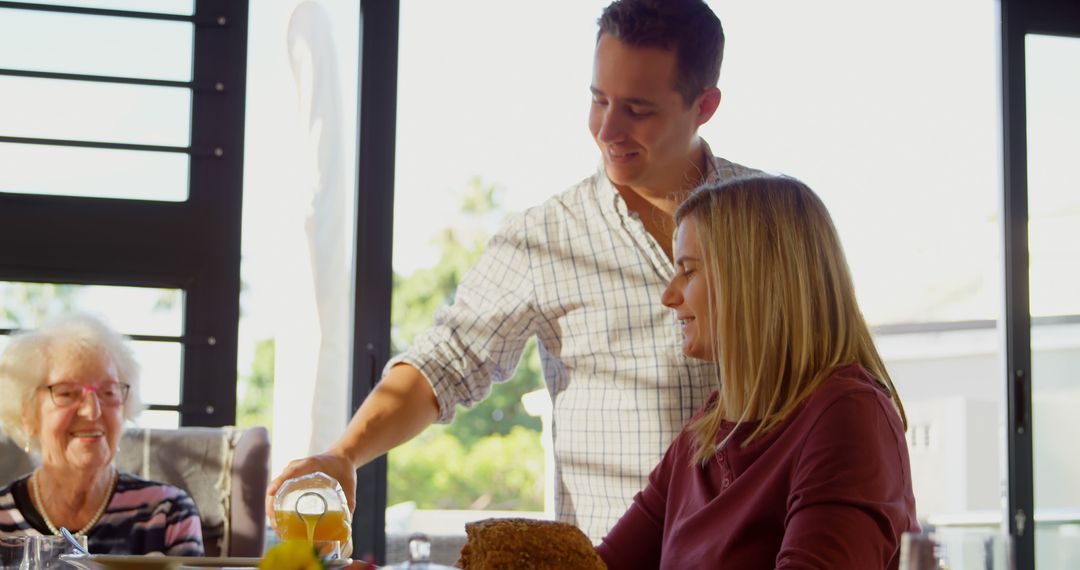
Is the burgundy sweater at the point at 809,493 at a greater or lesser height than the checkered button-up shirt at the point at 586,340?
lesser

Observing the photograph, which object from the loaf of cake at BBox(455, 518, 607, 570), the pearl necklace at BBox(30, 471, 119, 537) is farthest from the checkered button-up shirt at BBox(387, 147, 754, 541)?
the loaf of cake at BBox(455, 518, 607, 570)

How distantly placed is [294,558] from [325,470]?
881mm

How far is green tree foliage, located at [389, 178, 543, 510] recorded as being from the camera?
16.6 meters

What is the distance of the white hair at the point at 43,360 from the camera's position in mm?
2475

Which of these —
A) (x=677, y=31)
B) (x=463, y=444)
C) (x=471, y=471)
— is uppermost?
(x=677, y=31)

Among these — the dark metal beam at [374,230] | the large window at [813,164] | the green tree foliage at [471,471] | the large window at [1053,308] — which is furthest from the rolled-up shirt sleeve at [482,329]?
the green tree foliage at [471,471]

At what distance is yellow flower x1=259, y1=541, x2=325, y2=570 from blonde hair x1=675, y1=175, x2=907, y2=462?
0.75 meters

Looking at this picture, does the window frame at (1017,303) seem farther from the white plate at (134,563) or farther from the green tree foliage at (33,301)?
the white plate at (134,563)

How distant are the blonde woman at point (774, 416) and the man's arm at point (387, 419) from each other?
18.9 inches

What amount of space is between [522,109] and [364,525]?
37.5 ft

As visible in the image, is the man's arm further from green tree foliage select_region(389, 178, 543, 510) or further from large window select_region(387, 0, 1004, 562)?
green tree foliage select_region(389, 178, 543, 510)

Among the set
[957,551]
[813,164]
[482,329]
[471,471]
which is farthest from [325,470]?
[471,471]

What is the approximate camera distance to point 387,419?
207 centimetres

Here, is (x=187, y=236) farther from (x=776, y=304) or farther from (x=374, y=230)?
(x=776, y=304)
